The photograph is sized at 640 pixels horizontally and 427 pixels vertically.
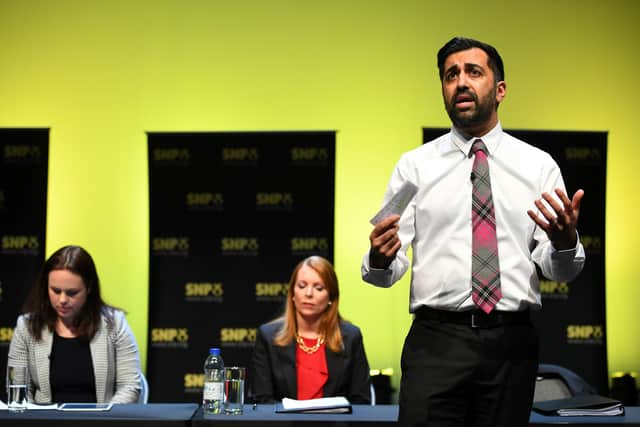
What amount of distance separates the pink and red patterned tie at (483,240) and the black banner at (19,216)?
3733 mm

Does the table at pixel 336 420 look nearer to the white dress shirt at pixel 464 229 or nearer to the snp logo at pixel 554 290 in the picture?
the white dress shirt at pixel 464 229

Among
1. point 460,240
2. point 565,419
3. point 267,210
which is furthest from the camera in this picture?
point 267,210

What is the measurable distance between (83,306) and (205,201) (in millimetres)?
1541

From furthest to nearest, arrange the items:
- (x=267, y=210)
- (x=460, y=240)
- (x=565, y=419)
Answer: (x=267, y=210) → (x=565, y=419) → (x=460, y=240)

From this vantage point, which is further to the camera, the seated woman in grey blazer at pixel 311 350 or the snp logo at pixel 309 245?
the snp logo at pixel 309 245

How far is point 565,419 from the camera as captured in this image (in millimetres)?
2775

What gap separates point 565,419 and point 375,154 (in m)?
2.86

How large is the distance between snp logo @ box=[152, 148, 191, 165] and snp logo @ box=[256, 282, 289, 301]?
93 cm

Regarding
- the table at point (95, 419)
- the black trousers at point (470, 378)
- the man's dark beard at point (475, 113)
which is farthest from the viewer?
the table at point (95, 419)

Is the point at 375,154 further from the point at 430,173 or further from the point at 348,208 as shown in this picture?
the point at 430,173

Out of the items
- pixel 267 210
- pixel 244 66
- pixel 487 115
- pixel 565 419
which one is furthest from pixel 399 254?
pixel 244 66

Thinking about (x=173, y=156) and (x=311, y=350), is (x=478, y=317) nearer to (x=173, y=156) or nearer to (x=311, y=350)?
Answer: (x=311, y=350)

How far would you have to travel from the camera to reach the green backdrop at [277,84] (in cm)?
539

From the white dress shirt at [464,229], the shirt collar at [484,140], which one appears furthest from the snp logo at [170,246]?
the shirt collar at [484,140]
